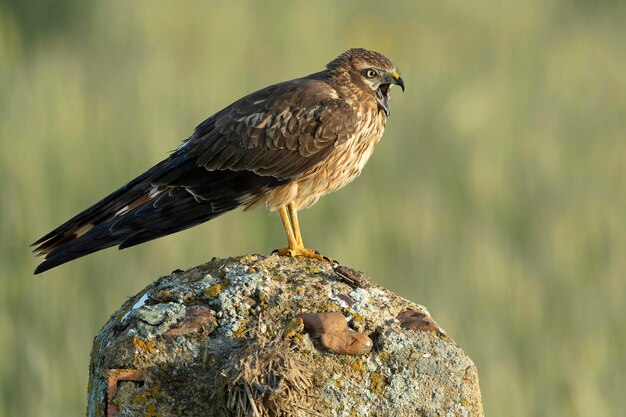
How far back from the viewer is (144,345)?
388cm

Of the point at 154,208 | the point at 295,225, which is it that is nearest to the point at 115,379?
the point at 154,208

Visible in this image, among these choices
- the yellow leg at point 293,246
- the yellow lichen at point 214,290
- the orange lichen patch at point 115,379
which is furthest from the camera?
the yellow leg at point 293,246

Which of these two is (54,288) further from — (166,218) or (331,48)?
(331,48)

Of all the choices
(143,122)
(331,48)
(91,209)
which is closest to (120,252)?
(143,122)

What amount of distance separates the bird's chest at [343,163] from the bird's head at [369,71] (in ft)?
0.60

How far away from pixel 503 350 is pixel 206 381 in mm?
4016

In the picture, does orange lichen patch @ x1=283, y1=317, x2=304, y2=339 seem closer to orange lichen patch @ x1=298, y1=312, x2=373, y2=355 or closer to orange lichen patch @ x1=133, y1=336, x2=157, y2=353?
orange lichen patch @ x1=298, y1=312, x2=373, y2=355

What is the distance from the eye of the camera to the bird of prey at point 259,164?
5.26 m

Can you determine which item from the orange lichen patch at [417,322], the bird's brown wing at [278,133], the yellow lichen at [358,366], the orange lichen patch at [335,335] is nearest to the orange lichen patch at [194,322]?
the orange lichen patch at [335,335]

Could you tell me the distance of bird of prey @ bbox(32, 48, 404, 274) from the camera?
5.26 m

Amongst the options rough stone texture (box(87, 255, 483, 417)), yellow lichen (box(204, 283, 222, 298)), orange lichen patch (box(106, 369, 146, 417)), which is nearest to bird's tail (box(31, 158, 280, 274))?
rough stone texture (box(87, 255, 483, 417))

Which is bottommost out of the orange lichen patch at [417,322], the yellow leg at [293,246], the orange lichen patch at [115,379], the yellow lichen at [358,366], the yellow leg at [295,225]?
the orange lichen patch at [115,379]

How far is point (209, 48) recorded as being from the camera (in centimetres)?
874

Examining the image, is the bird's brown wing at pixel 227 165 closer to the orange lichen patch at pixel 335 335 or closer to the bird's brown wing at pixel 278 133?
the bird's brown wing at pixel 278 133
